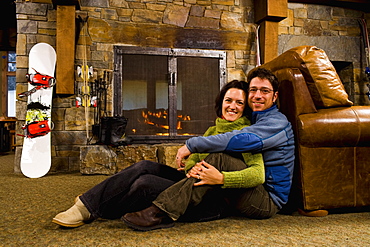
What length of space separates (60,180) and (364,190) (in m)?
2.61

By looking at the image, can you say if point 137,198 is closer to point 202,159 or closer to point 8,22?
point 202,159

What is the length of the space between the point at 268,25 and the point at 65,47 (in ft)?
8.29

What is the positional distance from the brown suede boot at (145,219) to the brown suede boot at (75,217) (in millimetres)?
225

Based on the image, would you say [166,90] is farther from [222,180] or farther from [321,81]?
[222,180]

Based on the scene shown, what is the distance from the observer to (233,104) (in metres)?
1.76

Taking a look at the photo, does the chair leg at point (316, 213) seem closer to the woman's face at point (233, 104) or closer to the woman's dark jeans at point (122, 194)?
the woman's face at point (233, 104)

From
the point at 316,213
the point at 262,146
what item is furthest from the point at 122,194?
the point at 316,213

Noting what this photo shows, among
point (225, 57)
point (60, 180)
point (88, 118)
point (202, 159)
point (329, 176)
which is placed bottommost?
point (60, 180)

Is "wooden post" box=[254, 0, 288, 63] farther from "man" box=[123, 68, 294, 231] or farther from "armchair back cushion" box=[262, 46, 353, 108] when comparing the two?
"man" box=[123, 68, 294, 231]

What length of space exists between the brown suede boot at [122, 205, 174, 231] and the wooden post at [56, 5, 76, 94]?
2.71 m

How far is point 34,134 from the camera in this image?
364 cm

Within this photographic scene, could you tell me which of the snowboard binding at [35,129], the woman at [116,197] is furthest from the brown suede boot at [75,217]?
the snowboard binding at [35,129]

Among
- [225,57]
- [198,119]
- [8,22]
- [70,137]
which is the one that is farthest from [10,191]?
[8,22]

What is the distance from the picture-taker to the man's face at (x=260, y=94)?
172 centimetres
